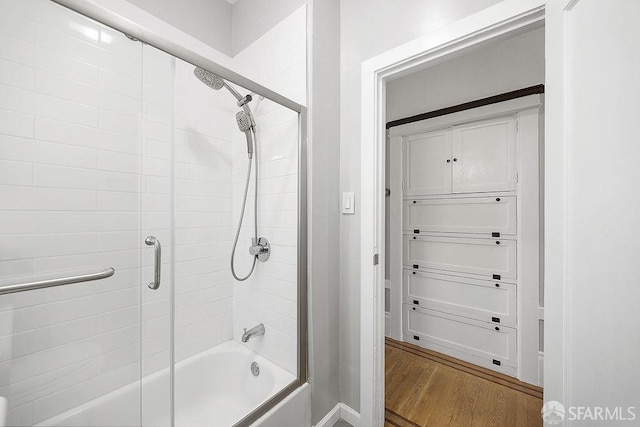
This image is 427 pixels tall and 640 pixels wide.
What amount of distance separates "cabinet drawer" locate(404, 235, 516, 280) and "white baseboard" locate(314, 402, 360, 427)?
1297 millimetres

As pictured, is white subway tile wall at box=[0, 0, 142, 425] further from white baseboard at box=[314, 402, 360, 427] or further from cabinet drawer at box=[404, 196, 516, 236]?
cabinet drawer at box=[404, 196, 516, 236]

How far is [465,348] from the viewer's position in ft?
6.93

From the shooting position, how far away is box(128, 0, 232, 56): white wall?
1536mm

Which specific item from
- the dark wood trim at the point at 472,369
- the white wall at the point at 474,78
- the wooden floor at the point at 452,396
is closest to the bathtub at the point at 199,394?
the wooden floor at the point at 452,396

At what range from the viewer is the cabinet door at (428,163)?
2.20 m

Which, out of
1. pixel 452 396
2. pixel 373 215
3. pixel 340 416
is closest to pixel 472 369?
pixel 452 396

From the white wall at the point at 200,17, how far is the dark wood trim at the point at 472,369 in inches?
109

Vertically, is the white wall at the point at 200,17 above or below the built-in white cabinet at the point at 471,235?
above

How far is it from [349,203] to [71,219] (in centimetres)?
115

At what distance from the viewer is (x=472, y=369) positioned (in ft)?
6.57

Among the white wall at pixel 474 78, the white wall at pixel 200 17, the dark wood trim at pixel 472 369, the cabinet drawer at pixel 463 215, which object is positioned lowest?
the dark wood trim at pixel 472 369

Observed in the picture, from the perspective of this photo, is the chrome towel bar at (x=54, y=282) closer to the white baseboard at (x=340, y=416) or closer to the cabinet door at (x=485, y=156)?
the white baseboard at (x=340, y=416)

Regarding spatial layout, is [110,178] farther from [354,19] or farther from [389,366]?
[389,366]

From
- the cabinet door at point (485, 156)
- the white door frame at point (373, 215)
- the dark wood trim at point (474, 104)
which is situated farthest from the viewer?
the cabinet door at point (485, 156)
